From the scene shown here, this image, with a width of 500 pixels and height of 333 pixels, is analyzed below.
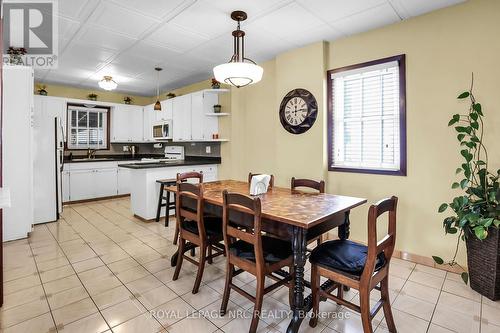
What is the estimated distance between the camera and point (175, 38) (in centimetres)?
329

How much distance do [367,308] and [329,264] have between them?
307 mm

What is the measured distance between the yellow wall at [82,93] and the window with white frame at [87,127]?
0.24m

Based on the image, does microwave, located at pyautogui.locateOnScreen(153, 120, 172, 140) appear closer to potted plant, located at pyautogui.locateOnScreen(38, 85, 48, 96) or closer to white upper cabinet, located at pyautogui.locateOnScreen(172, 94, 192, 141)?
white upper cabinet, located at pyautogui.locateOnScreen(172, 94, 192, 141)

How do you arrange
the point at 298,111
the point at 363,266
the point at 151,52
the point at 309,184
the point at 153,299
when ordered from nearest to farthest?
the point at 363,266, the point at 153,299, the point at 309,184, the point at 298,111, the point at 151,52

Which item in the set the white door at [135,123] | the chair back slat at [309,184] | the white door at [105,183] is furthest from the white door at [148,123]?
the chair back slat at [309,184]

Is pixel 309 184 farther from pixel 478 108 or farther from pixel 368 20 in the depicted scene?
pixel 368 20

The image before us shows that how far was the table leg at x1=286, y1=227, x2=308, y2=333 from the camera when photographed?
66.7 inches

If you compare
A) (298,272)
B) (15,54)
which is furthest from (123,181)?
(298,272)

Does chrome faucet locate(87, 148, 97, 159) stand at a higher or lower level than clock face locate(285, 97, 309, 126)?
lower

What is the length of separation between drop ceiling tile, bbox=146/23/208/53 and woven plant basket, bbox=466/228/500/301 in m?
3.50

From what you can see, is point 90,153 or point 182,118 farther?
point 90,153

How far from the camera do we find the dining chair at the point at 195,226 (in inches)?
88.2

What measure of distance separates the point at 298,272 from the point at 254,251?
1.07 feet

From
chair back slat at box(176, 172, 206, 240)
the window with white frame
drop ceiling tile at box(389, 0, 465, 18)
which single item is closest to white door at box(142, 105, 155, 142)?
the window with white frame
